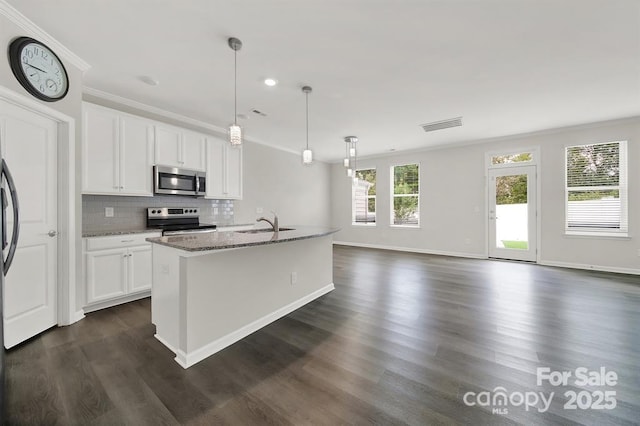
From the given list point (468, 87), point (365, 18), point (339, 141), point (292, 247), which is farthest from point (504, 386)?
point (339, 141)

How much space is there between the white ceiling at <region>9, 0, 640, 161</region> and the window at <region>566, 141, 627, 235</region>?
73 cm

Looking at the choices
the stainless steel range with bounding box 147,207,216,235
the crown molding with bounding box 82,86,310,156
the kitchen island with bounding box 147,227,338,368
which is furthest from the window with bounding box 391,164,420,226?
the stainless steel range with bounding box 147,207,216,235

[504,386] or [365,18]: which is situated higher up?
[365,18]

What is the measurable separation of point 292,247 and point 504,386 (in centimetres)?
210

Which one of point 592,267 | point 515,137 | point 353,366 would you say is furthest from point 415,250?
point 353,366

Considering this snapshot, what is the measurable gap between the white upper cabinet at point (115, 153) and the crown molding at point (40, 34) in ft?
1.54

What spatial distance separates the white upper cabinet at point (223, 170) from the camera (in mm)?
4180

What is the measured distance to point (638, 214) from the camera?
4125 millimetres

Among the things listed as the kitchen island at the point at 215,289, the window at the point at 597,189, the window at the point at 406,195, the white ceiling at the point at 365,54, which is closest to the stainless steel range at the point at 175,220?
the kitchen island at the point at 215,289

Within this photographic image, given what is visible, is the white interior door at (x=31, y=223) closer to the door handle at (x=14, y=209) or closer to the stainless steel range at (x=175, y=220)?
the door handle at (x=14, y=209)

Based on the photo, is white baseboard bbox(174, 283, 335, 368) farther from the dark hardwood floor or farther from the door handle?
the door handle

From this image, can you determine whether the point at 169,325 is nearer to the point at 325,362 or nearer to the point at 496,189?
the point at 325,362

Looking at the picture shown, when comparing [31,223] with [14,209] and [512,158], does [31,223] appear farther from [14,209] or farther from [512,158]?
[512,158]

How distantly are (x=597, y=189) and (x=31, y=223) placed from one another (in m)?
7.95
